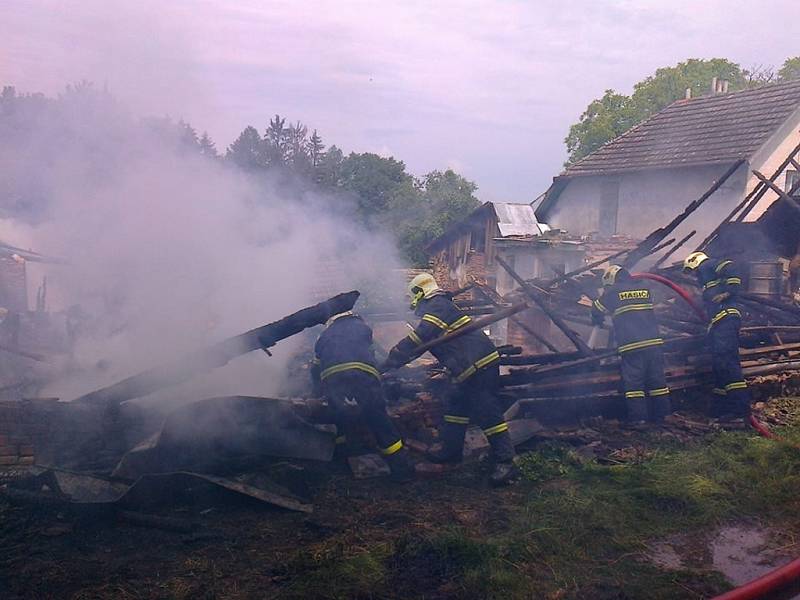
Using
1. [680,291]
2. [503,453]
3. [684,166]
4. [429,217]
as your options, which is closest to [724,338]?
[680,291]

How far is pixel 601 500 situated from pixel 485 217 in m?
16.6

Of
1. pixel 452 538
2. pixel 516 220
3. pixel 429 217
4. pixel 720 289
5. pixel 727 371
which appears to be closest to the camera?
pixel 452 538

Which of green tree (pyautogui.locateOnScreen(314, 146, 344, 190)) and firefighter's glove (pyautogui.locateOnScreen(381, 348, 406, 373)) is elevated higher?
green tree (pyautogui.locateOnScreen(314, 146, 344, 190))

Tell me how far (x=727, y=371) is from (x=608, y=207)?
45.4 feet

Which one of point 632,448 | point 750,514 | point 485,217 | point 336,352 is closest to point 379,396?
point 336,352

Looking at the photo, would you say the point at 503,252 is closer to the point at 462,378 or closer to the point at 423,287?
the point at 423,287

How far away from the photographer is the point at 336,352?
621cm

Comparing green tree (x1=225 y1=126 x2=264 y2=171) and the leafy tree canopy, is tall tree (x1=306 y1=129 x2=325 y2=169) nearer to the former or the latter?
green tree (x1=225 y1=126 x2=264 y2=171)

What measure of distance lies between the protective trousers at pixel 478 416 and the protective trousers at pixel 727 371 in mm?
3116

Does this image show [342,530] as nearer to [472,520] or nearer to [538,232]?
[472,520]

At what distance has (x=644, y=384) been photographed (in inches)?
308

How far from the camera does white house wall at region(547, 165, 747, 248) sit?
17.4 meters

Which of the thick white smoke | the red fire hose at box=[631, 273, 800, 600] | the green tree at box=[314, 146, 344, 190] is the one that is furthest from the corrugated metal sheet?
the red fire hose at box=[631, 273, 800, 600]

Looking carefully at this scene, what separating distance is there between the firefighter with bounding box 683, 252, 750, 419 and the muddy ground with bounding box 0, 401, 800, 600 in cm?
148
